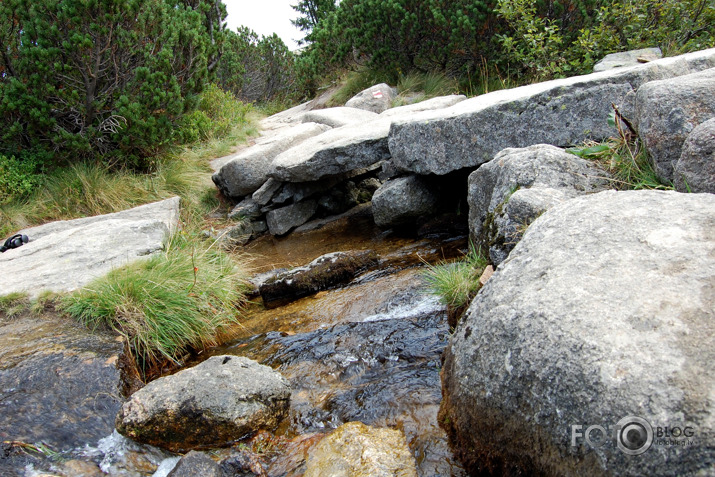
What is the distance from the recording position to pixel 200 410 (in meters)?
2.83

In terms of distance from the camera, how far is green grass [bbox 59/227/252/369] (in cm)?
383

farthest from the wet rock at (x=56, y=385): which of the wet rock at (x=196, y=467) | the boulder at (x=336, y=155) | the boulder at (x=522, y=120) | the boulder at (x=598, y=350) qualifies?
the boulder at (x=336, y=155)

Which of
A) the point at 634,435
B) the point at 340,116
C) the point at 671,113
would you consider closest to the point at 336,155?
the point at 340,116

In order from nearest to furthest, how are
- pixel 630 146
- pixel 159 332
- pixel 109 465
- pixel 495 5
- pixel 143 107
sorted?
pixel 109 465 → pixel 630 146 → pixel 159 332 → pixel 143 107 → pixel 495 5

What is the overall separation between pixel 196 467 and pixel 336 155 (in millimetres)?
5048

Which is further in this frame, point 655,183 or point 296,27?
point 296,27

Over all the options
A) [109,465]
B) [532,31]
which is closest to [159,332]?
[109,465]

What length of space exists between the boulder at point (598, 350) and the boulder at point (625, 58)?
5842mm

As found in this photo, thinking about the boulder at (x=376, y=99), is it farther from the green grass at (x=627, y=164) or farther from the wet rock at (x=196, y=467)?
the wet rock at (x=196, y=467)

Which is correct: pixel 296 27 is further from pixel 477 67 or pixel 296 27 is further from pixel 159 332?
pixel 159 332

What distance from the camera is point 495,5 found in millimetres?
9383

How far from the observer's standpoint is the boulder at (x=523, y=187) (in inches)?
129

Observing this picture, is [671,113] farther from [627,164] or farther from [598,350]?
[598,350]

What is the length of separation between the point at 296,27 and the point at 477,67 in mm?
22368
